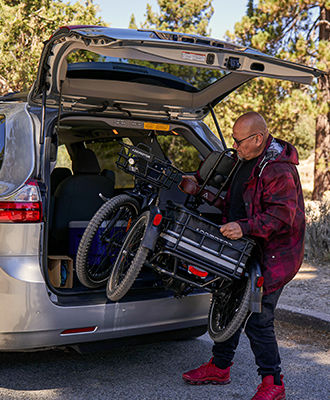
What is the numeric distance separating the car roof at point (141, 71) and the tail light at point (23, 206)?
71 cm

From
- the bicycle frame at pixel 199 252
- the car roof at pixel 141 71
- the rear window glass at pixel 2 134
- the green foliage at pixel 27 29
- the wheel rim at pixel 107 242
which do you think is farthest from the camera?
the green foliage at pixel 27 29

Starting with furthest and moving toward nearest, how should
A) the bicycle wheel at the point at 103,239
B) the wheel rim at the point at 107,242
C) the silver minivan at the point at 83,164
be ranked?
1. the wheel rim at the point at 107,242
2. the bicycle wheel at the point at 103,239
3. the silver minivan at the point at 83,164

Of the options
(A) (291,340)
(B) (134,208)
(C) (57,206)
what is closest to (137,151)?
(B) (134,208)

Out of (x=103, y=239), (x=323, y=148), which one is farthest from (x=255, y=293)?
(x=323, y=148)

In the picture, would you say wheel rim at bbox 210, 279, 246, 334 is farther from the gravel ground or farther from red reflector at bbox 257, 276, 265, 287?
the gravel ground

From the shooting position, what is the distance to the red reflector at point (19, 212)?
3074mm

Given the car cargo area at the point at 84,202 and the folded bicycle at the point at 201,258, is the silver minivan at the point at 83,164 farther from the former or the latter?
the folded bicycle at the point at 201,258

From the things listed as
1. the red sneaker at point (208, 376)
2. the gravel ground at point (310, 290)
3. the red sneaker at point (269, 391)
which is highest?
the red sneaker at point (269, 391)

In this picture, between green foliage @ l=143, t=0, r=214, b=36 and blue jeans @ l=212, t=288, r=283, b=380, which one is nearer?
blue jeans @ l=212, t=288, r=283, b=380

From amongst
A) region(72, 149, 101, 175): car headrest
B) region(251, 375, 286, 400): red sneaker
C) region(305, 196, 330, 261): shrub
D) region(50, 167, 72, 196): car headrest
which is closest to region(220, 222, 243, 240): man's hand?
region(251, 375, 286, 400): red sneaker

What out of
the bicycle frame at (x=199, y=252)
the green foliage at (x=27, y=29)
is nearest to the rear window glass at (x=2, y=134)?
the bicycle frame at (x=199, y=252)

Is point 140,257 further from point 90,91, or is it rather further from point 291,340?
point 291,340

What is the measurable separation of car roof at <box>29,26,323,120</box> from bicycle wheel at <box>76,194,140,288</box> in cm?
79

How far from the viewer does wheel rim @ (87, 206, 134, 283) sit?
3949mm
